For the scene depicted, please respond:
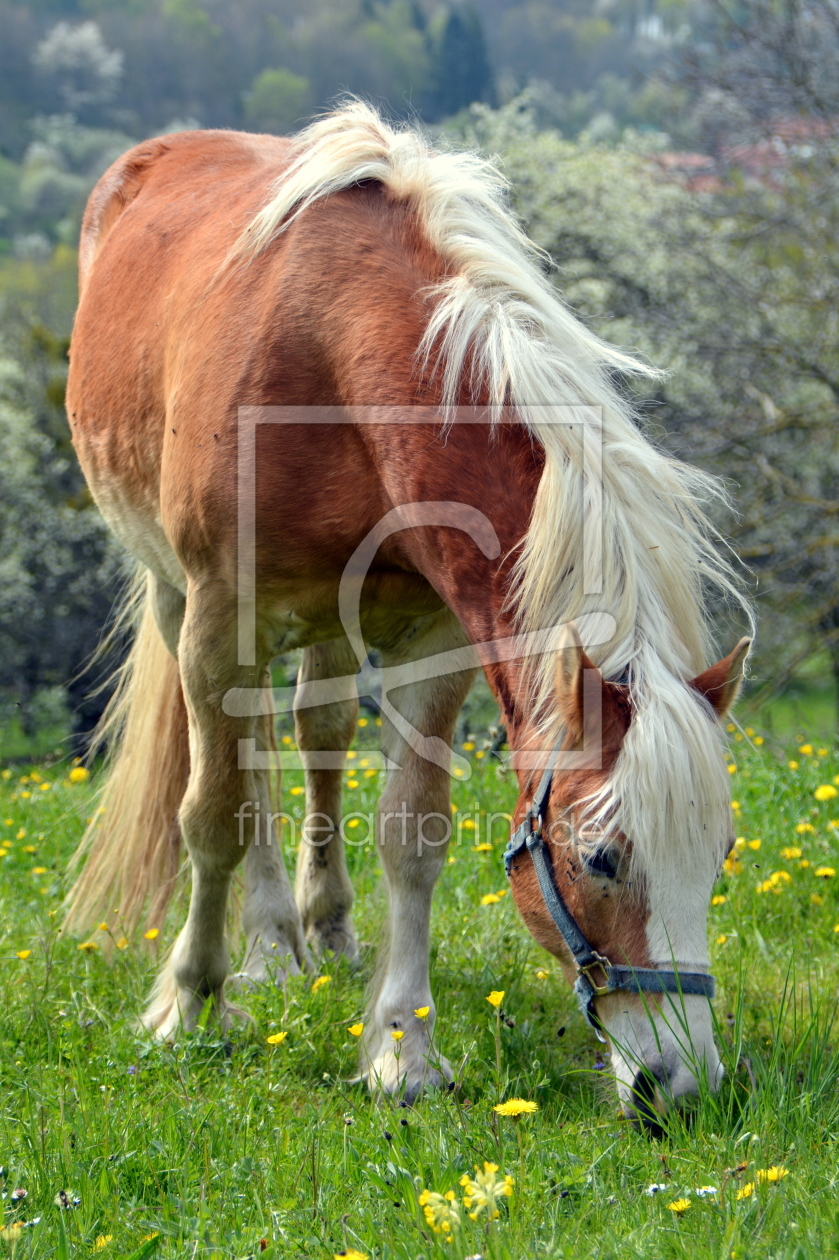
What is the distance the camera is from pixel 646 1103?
6.53ft

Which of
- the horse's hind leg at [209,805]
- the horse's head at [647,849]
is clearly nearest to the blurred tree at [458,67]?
the horse's hind leg at [209,805]

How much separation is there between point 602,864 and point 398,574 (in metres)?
1.00

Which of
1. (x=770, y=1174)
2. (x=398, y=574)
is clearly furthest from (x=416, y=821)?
(x=770, y=1174)

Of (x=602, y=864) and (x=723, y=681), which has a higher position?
(x=723, y=681)

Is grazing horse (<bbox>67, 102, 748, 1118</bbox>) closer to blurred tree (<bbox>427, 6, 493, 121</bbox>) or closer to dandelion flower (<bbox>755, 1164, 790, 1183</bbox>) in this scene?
dandelion flower (<bbox>755, 1164, 790, 1183</bbox>)

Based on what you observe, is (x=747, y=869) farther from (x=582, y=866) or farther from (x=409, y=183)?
(x=409, y=183)

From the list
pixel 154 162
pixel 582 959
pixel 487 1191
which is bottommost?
pixel 487 1191

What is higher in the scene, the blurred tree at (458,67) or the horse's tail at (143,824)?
the blurred tree at (458,67)

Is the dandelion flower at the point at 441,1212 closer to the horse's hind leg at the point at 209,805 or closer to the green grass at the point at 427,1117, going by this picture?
the green grass at the point at 427,1117

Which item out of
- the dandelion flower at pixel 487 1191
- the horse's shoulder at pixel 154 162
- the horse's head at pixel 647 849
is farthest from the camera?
the horse's shoulder at pixel 154 162

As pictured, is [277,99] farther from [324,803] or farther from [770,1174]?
[770,1174]

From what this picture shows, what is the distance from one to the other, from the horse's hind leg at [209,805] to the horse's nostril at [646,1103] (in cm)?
123

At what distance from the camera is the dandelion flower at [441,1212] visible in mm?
1471

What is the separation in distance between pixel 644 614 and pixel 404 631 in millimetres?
1066
